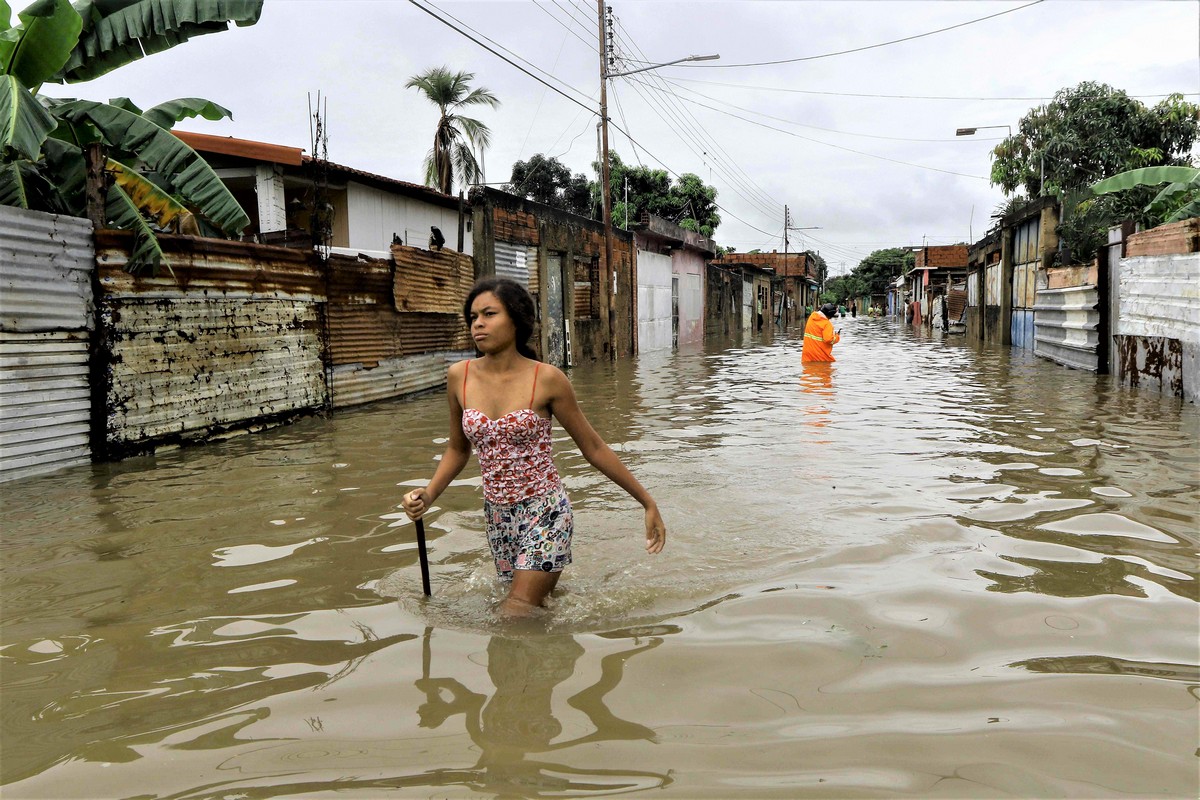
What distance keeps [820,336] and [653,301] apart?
12972mm

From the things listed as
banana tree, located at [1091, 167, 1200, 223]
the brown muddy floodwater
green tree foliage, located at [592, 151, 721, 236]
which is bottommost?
the brown muddy floodwater

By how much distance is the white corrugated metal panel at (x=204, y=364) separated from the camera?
24.7 feet

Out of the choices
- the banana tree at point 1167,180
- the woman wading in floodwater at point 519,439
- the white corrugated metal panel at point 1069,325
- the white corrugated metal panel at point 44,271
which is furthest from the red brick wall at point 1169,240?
the white corrugated metal panel at point 44,271

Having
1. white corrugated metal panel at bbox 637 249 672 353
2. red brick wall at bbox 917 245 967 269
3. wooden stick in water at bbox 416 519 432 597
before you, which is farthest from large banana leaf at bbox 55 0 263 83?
A: red brick wall at bbox 917 245 967 269

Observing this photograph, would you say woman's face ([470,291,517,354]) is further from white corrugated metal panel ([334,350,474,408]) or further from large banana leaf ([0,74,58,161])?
white corrugated metal panel ([334,350,474,408])

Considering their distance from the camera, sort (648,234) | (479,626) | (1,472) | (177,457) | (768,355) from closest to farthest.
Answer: (479,626) < (1,472) < (177,457) < (768,355) < (648,234)

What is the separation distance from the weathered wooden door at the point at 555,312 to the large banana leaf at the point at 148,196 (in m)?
9.66

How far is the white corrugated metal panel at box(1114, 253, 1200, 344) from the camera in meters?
10.1

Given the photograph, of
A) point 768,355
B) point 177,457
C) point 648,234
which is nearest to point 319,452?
point 177,457

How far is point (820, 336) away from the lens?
52.7ft

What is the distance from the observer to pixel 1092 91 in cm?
2997

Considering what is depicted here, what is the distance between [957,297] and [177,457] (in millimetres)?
39432

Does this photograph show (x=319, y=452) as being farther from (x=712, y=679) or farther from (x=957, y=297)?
(x=957, y=297)

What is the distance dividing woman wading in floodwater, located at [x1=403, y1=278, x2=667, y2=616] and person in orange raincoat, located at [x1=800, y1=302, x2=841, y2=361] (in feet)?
42.1
